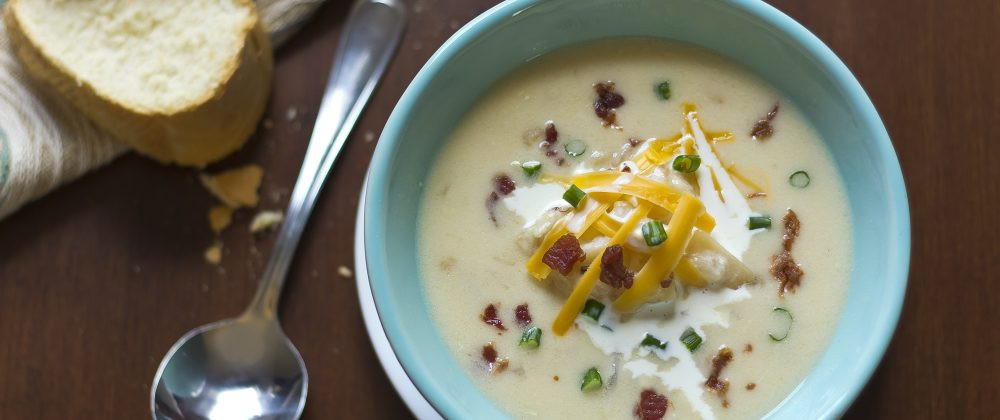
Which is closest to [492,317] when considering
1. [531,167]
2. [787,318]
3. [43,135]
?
[531,167]

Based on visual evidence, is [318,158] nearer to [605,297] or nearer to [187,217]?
[187,217]

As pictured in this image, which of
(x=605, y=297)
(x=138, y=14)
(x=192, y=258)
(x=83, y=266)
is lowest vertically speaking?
(x=83, y=266)

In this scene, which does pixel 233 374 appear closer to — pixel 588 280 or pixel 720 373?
pixel 588 280

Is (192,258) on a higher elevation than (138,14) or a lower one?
lower

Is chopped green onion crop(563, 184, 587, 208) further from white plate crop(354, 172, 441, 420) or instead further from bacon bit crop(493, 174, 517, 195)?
white plate crop(354, 172, 441, 420)

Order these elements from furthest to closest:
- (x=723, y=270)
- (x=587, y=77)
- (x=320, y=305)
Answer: (x=320, y=305), (x=587, y=77), (x=723, y=270)

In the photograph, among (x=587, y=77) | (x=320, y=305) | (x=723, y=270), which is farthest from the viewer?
(x=320, y=305)

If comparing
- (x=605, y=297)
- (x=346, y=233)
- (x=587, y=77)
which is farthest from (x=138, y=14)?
(x=605, y=297)
